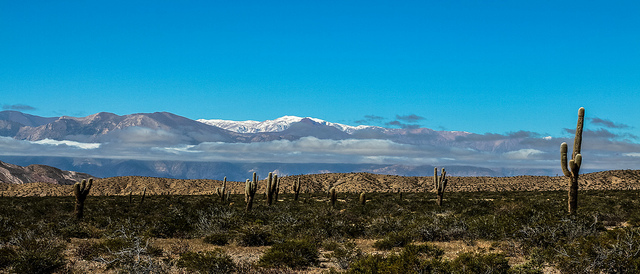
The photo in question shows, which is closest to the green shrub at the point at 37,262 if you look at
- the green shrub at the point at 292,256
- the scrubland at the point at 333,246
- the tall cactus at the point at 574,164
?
the scrubland at the point at 333,246

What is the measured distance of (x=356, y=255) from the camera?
44.9ft

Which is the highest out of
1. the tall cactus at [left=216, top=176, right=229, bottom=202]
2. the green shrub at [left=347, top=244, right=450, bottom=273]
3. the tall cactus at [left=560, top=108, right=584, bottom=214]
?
the tall cactus at [left=560, top=108, right=584, bottom=214]

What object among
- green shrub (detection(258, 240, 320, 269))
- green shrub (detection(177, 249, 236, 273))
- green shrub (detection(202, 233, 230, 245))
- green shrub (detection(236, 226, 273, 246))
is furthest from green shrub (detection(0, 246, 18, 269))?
green shrub (detection(236, 226, 273, 246))

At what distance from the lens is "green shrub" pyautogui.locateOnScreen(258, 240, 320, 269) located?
42.1 feet

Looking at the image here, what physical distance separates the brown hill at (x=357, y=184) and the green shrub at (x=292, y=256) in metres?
77.6

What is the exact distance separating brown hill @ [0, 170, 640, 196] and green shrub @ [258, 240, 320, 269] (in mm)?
77553

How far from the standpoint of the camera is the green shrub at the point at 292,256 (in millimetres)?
12836

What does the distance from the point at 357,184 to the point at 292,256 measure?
88049mm

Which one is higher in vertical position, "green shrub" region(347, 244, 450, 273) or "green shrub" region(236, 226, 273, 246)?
"green shrub" region(347, 244, 450, 273)

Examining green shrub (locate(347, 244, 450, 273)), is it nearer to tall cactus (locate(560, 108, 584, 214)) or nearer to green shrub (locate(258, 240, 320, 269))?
green shrub (locate(258, 240, 320, 269))

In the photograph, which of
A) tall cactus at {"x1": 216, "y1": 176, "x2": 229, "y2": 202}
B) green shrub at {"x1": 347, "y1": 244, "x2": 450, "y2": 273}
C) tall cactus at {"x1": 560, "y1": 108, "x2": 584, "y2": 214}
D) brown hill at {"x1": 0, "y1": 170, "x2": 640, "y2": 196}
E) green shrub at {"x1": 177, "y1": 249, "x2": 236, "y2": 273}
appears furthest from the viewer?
brown hill at {"x1": 0, "y1": 170, "x2": 640, "y2": 196}

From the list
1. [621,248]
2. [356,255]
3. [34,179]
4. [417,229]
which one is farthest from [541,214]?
[34,179]

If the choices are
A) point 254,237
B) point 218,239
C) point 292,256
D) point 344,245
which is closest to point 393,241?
point 344,245

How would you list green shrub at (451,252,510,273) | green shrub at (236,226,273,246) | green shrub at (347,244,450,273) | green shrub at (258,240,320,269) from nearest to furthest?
green shrub at (347,244,450,273) < green shrub at (451,252,510,273) < green shrub at (258,240,320,269) < green shrub at (236,226,273,246)
